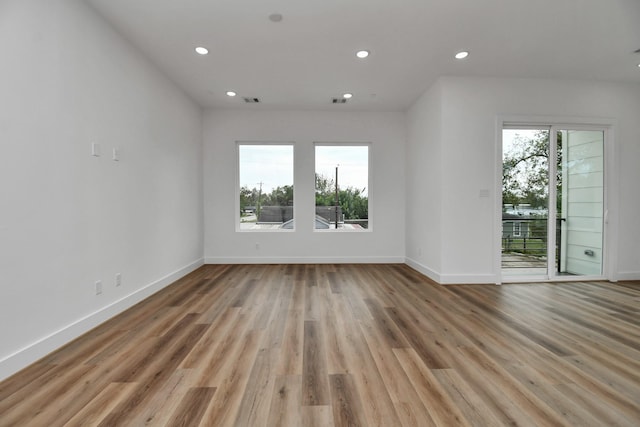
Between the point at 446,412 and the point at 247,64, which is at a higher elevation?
the point at 247,64

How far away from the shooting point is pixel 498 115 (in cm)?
382

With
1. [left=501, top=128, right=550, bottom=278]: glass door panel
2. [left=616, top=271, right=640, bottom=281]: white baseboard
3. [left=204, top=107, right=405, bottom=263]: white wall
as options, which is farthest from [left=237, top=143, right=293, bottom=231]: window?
[left=616, top=271, right=640, bottom=281]: white baseboard

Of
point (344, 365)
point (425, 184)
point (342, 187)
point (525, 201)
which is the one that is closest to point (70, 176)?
point (344, 365)

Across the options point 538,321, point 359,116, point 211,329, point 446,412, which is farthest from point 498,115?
point 211,329

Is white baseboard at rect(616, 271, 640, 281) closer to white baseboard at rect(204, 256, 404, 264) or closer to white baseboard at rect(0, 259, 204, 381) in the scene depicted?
white baseboard at rect(204, 256, 404, 264)

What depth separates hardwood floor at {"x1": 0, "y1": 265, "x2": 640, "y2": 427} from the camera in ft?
4.60

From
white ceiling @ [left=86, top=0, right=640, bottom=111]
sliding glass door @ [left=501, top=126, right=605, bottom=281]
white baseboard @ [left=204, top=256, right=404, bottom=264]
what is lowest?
white baseboard @ [left=204, top=256, right=404, bottom=264]

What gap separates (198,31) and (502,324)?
13.6ft

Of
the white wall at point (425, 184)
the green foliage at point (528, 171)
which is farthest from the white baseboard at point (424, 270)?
the green foliage at point (528, 171)

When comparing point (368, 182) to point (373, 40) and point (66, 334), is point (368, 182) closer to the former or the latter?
point (373, 40)

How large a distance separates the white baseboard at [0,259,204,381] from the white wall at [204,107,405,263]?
1.89 metres

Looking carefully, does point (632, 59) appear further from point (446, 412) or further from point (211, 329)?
point (211, 329)

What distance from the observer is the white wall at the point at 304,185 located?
Answer: 5.09 meters

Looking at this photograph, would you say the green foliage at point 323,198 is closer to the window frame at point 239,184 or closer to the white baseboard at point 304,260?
the window frame at point 239,184
